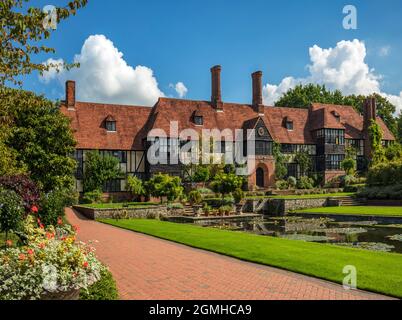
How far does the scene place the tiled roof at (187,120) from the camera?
44034 mm

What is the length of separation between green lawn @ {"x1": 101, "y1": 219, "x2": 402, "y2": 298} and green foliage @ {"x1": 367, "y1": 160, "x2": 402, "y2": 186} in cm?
2499

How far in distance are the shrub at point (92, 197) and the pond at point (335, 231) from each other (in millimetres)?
15341

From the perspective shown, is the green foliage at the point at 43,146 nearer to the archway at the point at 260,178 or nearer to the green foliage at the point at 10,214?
the green foliage at the point at 10,214

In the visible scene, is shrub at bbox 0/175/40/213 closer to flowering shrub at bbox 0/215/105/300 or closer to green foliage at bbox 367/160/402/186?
flowering shrub at bbox 0/215/105/300

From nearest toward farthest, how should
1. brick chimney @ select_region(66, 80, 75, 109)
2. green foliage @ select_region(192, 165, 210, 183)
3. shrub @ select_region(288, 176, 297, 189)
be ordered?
1. green foliage @ select_region(192, 165, 210, 183)
2. brick chimney @ select_region(66, 80, 75, 109)
3. shrub @ select_region(288, 176, 297, 189)

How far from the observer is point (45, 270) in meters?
6.83

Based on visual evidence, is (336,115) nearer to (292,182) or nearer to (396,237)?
(292,182)

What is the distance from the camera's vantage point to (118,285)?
30.9 ft

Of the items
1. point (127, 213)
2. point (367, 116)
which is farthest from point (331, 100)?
point (127, 213)

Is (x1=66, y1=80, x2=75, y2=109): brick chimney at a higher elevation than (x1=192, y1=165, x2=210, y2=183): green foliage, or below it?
higher

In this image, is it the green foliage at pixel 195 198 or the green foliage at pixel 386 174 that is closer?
the green foliage at pixel 195 198

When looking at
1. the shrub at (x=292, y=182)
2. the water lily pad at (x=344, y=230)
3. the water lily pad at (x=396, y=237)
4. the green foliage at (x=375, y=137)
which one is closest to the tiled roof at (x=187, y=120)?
the green foliage at (x=375, y=137)

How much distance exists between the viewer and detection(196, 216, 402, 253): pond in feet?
57.5

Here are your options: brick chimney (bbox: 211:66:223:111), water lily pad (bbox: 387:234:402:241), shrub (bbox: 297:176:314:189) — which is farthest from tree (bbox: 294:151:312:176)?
water lily pad (bbox: 387:234:402:241)
